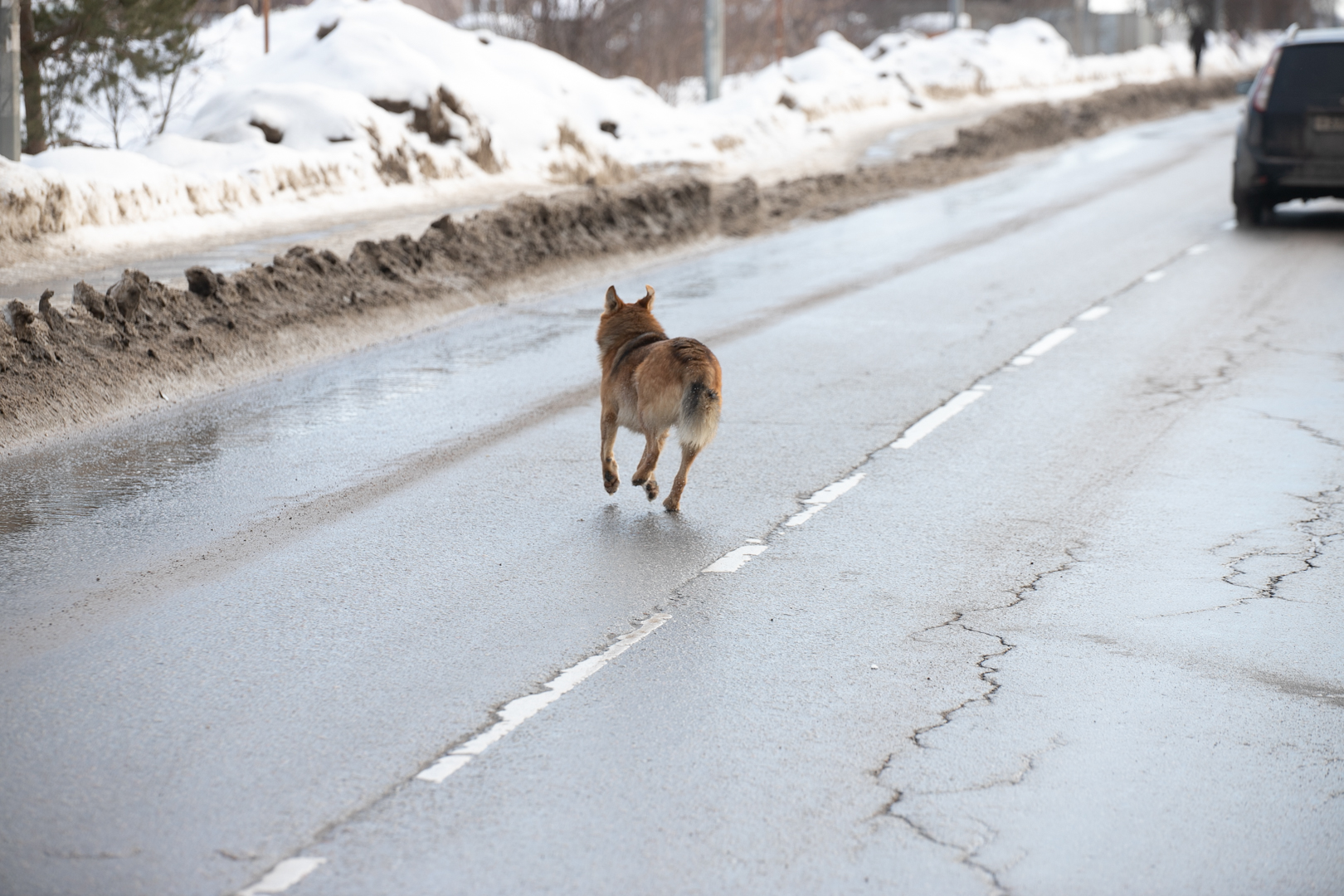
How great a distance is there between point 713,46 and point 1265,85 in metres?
15.4

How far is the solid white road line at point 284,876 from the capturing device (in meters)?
3.69

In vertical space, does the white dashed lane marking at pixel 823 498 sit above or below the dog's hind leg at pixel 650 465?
below

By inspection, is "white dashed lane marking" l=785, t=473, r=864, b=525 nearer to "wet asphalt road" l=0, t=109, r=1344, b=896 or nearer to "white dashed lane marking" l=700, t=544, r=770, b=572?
"wet asphalt road" l=0, t=109, r=1344, b=896

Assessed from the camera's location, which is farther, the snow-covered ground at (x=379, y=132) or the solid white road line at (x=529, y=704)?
the snow-covered ground at (x=379, y=132)

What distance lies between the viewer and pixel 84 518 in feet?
22.7

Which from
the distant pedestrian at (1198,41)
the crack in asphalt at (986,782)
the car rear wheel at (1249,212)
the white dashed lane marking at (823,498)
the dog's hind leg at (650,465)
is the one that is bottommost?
the crack in asphalt at (986,782)

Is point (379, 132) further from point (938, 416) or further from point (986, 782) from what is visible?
point (986, 782)

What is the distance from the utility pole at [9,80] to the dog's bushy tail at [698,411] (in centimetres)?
931

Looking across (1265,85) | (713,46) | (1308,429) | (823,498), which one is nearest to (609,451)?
(823,498)

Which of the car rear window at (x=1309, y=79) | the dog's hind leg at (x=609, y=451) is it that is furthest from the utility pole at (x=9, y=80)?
the car rear window at (x=1309, y=79)

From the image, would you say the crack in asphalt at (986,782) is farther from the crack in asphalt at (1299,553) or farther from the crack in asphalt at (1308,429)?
the crack in asphalt at (1308,429)

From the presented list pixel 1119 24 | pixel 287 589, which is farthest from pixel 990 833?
pixel 1119 24

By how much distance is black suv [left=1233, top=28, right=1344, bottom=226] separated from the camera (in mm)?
16750

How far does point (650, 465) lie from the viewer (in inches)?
283
